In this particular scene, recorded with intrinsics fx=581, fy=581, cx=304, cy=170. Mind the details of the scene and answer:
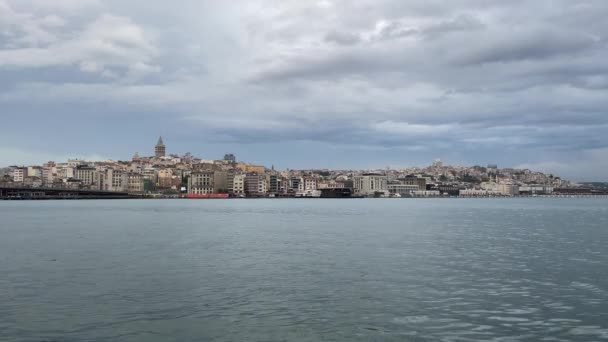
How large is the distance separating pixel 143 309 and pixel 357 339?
5.99 m

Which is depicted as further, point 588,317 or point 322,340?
point 588,317

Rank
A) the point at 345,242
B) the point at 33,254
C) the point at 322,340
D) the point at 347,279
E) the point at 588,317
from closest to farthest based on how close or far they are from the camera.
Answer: the point at 322,340 → the point at 588,317 → the point at 347,279 → the point at 33,254 → the point at 345,242

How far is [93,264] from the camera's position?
76.7 ft

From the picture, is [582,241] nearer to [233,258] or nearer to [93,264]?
[233,258]

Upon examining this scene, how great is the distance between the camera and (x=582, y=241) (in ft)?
109

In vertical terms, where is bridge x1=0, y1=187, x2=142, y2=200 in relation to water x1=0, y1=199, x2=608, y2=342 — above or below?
above

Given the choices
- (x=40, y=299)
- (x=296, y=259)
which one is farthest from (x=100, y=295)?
(x=296, y=259)

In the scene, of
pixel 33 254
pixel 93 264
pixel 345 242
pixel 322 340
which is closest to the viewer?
pixel 322 340

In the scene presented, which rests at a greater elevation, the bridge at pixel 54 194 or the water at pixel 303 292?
the bridge at pixel 54 194

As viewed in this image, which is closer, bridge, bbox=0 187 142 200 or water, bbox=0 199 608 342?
water, bbox=0 199 608 342

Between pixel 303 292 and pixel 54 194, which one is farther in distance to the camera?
pixel 54 194

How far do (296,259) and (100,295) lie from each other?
10.1m

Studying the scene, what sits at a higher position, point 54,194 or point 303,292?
point 54,194

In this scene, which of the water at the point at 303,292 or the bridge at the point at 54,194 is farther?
the bridge at the point at 54,194
